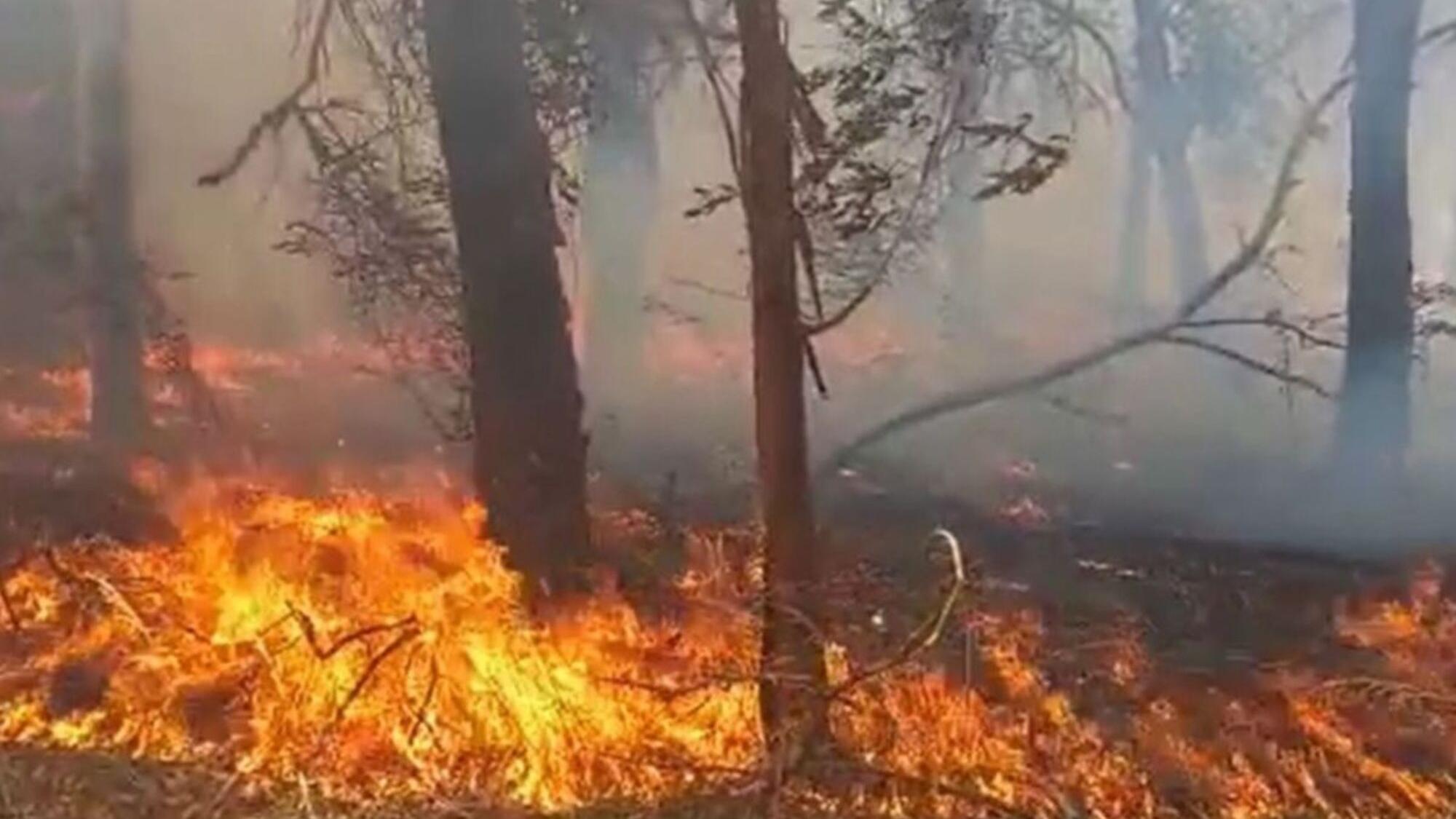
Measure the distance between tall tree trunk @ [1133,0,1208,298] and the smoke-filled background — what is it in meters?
0.12

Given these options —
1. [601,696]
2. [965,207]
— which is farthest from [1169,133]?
[601,696]

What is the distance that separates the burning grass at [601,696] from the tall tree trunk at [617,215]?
1043 millimetres

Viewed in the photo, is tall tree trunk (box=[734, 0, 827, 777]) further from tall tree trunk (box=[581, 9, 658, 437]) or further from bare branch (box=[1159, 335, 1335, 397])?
bare branch (box=[1159, 335, 1335, 397])

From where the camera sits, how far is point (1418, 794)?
6645 mm

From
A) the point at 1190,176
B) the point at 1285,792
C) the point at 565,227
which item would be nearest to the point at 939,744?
the point at 1285,792

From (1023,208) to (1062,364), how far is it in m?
0.80

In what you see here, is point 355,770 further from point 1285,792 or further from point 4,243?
point 4,243

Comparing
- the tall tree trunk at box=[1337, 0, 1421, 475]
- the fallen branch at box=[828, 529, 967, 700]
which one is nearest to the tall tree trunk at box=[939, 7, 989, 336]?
the tall tree trunk at box=[1337, 0, 1421, 475]

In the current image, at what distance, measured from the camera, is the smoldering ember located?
6523 mm

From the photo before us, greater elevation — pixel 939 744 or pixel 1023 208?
pixel 1023 208

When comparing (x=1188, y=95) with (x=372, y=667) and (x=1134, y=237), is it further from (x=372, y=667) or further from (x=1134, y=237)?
(x=372, y=667)

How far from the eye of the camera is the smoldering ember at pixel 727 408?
21.4ft

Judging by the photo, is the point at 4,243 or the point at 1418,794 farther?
the point at 4,243

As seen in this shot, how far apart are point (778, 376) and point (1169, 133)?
12.3 feet
